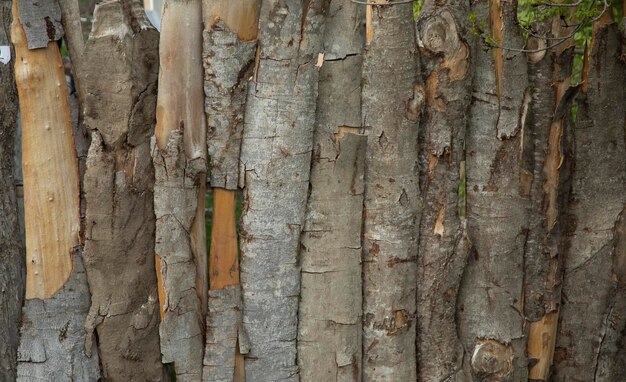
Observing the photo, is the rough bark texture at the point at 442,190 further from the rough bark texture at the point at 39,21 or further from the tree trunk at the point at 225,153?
the rough bark texture at the point at 39,21

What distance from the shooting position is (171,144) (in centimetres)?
354

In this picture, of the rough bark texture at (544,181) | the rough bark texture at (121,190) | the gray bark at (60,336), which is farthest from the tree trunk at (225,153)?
the rough bark texture at (544,181)

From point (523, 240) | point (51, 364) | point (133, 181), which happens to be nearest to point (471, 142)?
point (523, 240)

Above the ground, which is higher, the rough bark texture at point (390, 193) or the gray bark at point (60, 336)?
the rough bark texture at point (390, 193)

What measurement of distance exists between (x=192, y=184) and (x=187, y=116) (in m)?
0.29

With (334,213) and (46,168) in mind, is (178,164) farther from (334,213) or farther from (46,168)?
(334,213)

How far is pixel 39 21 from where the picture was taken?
3.62 meters

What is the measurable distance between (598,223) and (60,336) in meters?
2.64

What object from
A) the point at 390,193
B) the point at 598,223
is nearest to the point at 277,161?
the point at 390,193

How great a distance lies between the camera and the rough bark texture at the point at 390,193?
3.73 metres

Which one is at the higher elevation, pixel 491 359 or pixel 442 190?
pixel 442 190

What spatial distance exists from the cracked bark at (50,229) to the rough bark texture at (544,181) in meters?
2.10

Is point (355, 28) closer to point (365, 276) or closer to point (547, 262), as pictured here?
point (365, 276)

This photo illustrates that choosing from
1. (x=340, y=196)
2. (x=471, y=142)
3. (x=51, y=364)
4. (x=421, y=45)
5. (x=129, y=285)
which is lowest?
(x=51, y=364)
